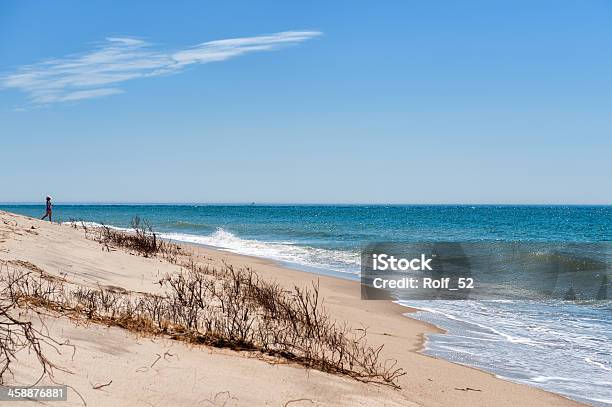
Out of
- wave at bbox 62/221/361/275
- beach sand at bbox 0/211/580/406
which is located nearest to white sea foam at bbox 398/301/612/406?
beach sand at bbox 0/211/580/406

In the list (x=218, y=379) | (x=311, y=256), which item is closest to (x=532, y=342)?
(x=218, y=379)

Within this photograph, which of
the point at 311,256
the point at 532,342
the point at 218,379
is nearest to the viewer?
the point at 218,379

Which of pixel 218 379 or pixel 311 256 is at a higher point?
pixel 218 379

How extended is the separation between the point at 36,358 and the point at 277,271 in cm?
1293

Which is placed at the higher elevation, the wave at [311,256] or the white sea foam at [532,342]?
the white sea foam at [532,342]

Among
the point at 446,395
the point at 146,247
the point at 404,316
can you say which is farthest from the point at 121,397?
the point at 146,247

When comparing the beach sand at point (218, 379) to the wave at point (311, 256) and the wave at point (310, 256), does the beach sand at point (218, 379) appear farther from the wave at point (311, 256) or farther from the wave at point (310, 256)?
the wave at point (311, 256)

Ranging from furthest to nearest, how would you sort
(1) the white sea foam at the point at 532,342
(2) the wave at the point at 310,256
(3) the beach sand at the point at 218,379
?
(2) the wave at the point at 310,256
(1) the white sea foam at the point at 532,342
(3) the beach sand at the point at 218,379

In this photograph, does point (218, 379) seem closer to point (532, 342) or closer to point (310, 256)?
point (532, 342)

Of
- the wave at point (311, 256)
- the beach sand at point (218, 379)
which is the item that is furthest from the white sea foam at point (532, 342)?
the wave at point (311, 256)

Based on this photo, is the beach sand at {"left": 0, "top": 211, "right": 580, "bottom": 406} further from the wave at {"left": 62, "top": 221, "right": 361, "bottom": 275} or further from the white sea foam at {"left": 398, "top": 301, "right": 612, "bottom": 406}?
the wave at {"left": 62, "top": 221, "right": 361, "bottom": 275}

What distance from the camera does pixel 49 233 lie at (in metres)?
13.4

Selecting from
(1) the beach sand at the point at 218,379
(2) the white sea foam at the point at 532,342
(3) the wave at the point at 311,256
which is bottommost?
(3) the wave at the point at 311,256

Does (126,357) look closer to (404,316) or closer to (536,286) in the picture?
(404,316)
